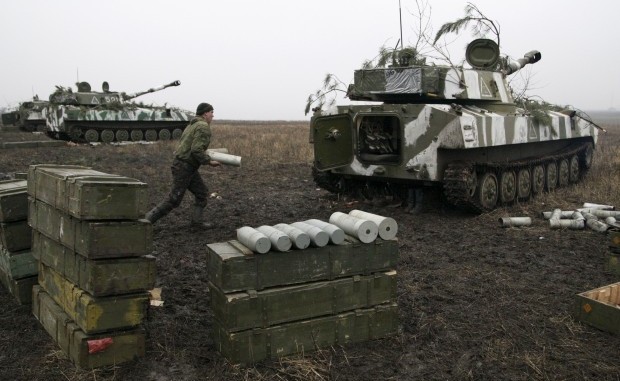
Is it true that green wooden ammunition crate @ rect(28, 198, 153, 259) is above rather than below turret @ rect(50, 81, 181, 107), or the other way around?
below

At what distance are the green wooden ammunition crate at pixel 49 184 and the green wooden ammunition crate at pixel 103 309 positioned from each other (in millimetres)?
640

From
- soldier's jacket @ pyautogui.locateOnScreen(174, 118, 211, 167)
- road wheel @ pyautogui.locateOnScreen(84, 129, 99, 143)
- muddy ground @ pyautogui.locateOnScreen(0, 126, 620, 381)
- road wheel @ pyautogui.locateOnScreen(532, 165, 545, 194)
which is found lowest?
muddy ground @ pyautogui.locateOnScreen(0, 126, 620, 381)

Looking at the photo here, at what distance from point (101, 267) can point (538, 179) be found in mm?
9775

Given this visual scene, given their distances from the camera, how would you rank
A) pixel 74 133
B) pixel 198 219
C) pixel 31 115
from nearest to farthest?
pixel 198 219
pixel 74 133
pixel 31 115

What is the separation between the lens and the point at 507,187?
35.0 ft

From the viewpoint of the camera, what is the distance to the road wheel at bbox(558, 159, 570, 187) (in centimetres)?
1302

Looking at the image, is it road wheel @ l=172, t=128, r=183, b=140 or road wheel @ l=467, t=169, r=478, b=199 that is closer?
road wheel @ l=467, t=169, r=478, b=199

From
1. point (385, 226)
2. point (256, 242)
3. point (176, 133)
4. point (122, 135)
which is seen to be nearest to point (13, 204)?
point (256, 242)

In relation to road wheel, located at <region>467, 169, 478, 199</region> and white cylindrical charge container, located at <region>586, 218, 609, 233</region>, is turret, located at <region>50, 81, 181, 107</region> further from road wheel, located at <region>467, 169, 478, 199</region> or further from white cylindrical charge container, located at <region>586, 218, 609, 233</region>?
white cylindrical charge container, located at <region>586, 218, 609, 233</region>

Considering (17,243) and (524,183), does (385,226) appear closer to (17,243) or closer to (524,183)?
(17,243)

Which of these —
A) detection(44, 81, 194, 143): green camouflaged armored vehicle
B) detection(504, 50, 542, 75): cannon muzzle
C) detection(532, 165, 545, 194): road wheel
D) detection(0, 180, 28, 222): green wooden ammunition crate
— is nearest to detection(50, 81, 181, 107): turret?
detection(44, 81, 194, 143): green camouflaged armored vehicle

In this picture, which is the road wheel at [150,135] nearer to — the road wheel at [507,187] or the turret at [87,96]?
the turret at [87,96]

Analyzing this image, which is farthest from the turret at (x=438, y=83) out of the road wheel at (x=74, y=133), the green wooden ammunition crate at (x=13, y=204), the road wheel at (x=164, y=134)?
the road wheel at (x=164, y=134)

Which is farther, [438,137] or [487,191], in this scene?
[487,191]
